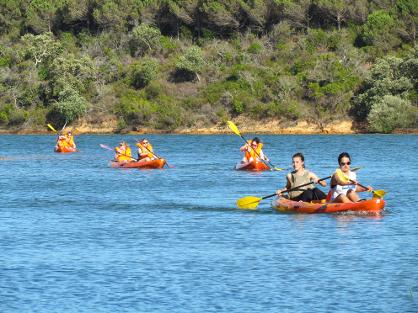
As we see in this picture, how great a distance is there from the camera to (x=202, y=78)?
96.5m

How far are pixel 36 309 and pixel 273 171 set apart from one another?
29570mm

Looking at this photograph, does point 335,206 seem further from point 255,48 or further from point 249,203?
point 255,48

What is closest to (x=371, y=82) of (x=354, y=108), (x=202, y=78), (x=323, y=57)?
(x=354, y=108)

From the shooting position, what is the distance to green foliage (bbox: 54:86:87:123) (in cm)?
8981

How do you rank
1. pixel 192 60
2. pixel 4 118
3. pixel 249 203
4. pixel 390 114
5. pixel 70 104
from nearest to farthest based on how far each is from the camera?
pixel 249 203 → pixel 390 114 → pixel 70 104 → pixel 4 118 → pixel 192 60

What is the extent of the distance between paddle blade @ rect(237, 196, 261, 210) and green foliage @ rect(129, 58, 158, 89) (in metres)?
65.9

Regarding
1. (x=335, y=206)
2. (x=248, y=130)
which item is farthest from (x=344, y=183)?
(x=248, y=130)

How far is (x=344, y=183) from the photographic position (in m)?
27.2

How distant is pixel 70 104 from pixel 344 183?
64.5 meters

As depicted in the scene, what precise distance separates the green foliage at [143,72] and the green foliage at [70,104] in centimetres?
662

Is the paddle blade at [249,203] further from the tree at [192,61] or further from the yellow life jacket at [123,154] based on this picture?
the tree at [192,61]

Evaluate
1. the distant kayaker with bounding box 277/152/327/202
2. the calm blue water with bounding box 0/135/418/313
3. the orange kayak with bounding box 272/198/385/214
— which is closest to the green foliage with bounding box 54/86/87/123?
the calm blue water with bounding box 0/135/418/313

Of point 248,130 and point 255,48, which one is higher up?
point 255,48

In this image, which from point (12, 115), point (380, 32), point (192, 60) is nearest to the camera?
point (12, 115)
